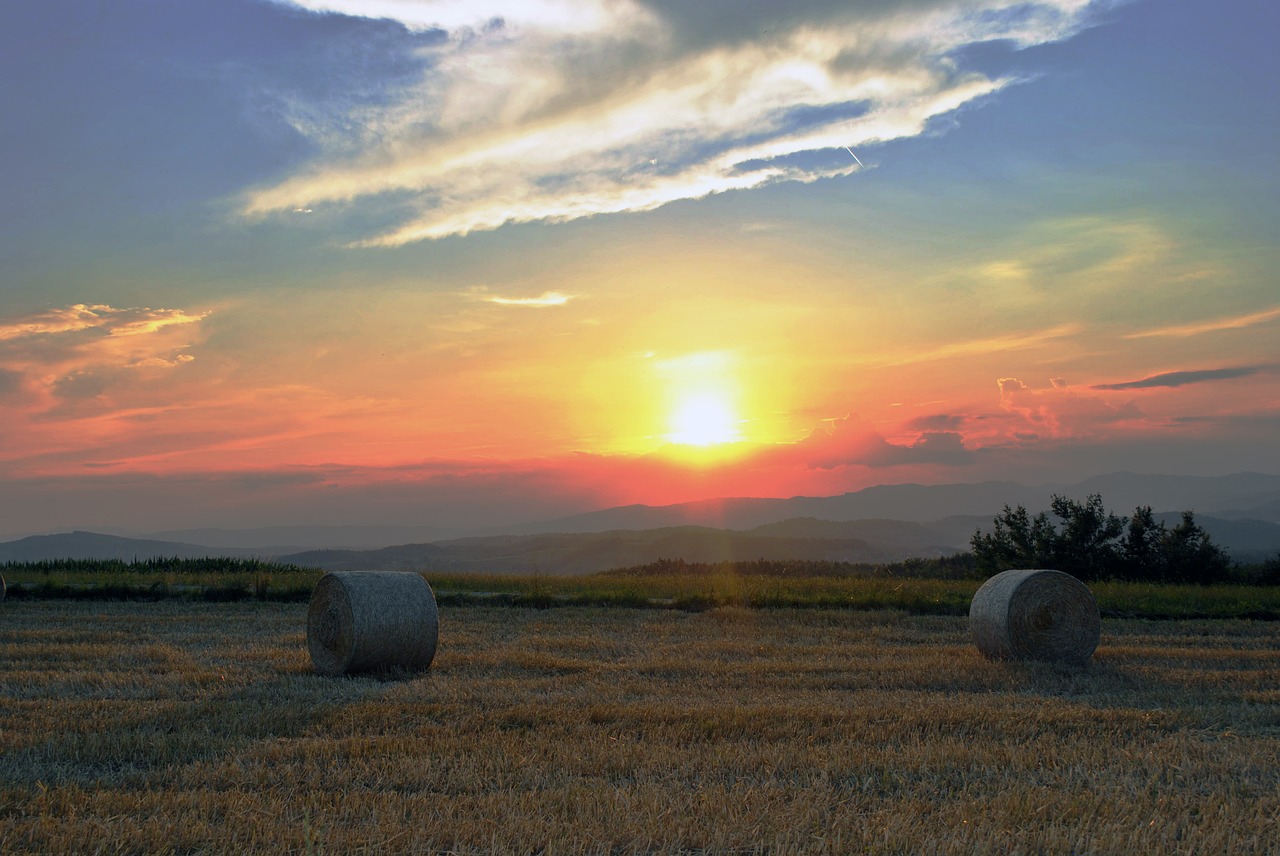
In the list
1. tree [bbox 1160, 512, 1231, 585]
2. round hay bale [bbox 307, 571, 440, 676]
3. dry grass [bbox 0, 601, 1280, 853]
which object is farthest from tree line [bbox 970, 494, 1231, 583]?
round hay bale [bbox 307, 571, 440, 676]

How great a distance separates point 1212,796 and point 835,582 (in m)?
19.0

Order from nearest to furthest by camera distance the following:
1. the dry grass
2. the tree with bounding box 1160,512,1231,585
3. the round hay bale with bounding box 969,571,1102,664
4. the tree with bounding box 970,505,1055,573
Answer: the dry grass, the round hay bale with bounding box 969,571,1102,664, the tree with bounding box 1160,512,1231,585, the tree with bounding box 970,505,1055,573

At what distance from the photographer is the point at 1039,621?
48.9 ft

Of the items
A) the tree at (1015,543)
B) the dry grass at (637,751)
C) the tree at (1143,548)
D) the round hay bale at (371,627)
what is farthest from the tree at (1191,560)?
the round hay bale at (371,627)

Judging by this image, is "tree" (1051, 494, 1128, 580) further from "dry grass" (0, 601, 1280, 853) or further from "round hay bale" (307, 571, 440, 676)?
"round hay bale" (307, 571, 440, 676)

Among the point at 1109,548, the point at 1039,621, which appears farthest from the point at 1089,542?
the point at 1039,621

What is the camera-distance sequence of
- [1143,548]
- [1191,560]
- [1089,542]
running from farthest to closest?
[1089,542]
[1143,548]
[1191,560]

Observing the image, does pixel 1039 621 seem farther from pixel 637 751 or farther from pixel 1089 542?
pixel 1089 542

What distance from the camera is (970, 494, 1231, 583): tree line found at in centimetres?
3009

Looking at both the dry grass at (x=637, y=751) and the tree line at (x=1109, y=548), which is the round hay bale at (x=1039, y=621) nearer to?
the dry grass at (x=637, y=751)

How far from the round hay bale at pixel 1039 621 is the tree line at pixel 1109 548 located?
51.7ft

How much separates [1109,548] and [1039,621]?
18.1m

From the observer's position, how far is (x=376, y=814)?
6125 millimetres

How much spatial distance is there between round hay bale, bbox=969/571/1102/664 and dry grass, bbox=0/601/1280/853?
23.6 inches
